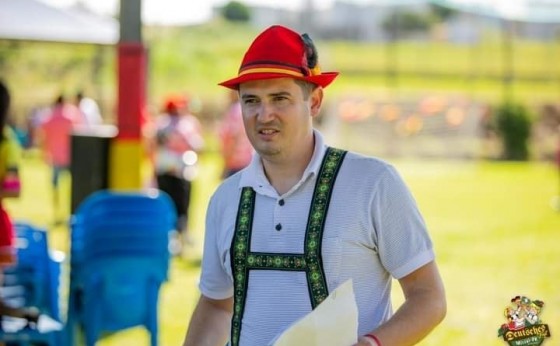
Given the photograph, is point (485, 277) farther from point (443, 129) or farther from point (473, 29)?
point (473, 29)

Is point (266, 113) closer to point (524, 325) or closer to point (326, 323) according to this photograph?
point (326, 323)

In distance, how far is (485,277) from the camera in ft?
41.6

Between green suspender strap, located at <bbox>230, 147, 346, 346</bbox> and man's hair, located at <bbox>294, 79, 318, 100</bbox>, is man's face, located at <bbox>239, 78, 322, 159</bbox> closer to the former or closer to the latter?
man's hair, located at <bbox>294, 79, 318, 100</bbox>

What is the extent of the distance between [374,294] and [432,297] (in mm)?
168

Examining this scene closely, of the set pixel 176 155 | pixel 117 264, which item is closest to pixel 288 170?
pixel 117 264

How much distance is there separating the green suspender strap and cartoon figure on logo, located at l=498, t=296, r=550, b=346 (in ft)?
1.93

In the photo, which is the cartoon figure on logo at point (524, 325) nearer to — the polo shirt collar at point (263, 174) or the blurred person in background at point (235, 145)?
the polo shirt collar at point (263, 174)

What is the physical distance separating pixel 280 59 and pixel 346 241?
514 millimetres

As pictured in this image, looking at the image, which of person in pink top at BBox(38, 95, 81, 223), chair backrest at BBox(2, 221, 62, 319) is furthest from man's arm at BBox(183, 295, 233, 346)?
person in pink top at BBox(38, 95, 81, 223)

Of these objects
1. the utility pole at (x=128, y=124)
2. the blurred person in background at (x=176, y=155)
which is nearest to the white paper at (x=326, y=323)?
the utility pole at (x=128, y=124)

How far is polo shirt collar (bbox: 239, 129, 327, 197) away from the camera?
3.36 m

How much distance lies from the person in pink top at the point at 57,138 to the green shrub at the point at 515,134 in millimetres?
16849

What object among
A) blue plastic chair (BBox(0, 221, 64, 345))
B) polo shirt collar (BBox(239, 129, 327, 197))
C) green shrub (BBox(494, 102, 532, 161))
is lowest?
green shrub (BBox(494, 102, 532, 161))

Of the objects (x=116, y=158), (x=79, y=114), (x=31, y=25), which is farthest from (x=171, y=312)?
(x=79, y=114)
